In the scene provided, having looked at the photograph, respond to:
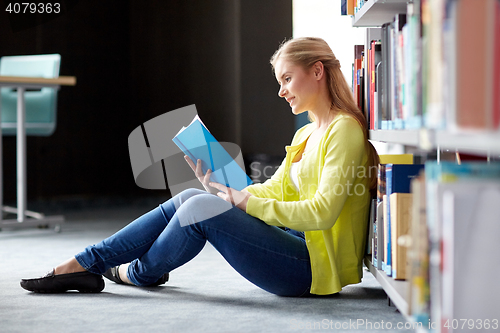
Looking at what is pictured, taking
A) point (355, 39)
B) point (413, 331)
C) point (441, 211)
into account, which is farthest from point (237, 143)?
point (441, 211)

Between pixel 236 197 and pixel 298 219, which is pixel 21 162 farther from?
pixel 298 219

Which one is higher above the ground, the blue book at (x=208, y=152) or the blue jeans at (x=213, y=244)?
the blue book at (x=208, y=152)

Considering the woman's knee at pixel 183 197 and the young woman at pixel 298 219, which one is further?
the woman's knee at pixel 183 197

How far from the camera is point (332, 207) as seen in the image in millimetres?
1318

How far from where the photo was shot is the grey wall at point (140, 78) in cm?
433

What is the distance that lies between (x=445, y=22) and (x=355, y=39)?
2692mm

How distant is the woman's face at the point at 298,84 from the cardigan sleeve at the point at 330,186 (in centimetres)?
14

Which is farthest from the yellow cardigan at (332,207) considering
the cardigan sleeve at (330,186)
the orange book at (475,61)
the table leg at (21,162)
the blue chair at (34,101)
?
the blue chair at (34,101)

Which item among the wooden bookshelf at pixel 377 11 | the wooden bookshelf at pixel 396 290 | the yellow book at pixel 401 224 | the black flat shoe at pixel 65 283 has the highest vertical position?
the wooden bookshelf at pixel 377 11

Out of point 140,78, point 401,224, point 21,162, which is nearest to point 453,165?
point 401,224

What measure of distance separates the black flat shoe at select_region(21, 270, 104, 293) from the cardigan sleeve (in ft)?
1.79

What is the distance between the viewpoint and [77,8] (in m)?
4.67

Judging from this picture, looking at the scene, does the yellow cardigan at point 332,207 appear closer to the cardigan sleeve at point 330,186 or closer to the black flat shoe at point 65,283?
the cardigan sleeve at point 330,186

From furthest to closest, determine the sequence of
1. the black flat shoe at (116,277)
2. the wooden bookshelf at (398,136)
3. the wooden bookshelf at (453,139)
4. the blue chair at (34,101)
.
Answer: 1. the blue chair at (34,101)
2. the black flat shoe at (116,277)
3. the wooden bookshelf at (398,136)
4. the wooden bookshelf at (453,139)
